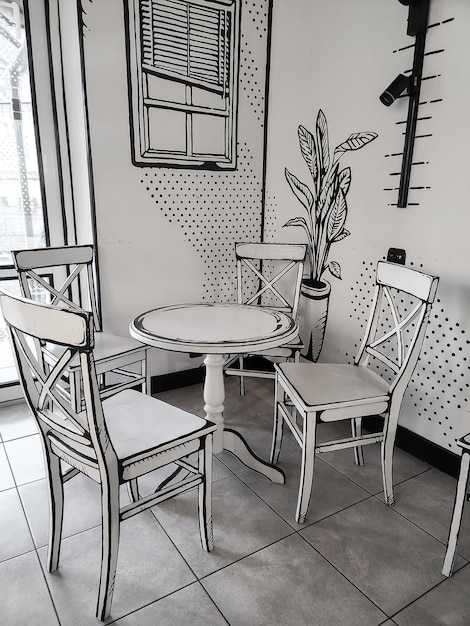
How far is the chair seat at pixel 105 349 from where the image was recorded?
2.36 metres

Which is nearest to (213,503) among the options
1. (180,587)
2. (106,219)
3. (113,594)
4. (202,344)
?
(180,587)

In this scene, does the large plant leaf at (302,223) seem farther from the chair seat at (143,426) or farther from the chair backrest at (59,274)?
the chair seat at (143,426)

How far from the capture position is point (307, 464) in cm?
189

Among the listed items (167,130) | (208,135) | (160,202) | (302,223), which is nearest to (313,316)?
(302,223)

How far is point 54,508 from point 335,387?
124cm

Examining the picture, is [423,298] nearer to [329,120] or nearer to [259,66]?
[329,120]

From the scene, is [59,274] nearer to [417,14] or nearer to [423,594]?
[417,14]

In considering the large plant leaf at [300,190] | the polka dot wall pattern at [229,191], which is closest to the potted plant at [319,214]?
the large plant leaf at [300,190]

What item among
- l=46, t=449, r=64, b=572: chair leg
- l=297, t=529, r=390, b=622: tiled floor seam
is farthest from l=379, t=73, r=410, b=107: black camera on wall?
l=46, t=449, r=64, b=572: chair leg

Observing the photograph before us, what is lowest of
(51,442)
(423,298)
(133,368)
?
(133,368)

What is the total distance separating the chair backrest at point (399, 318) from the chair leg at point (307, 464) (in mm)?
409

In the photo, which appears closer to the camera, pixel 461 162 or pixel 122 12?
pixel 461 162

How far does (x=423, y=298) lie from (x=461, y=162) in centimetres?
68

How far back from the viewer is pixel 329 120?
2760 millimetres
